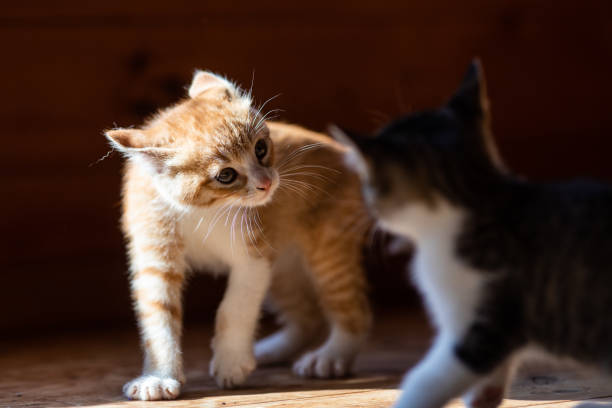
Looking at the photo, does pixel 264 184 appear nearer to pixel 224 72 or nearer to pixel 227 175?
pixel 227 175

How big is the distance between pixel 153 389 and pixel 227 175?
502 millimetres

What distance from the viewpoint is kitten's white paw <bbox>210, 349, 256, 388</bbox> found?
5.89ft

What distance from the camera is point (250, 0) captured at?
244 cm

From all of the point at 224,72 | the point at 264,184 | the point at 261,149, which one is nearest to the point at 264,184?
the point at 264,184

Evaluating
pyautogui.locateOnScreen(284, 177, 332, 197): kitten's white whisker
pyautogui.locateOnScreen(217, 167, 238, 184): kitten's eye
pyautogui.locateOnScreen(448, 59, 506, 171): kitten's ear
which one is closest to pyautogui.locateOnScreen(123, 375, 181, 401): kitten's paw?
pyautogui.locateOnScreen(217, 167, 238, 184): kitten's eye

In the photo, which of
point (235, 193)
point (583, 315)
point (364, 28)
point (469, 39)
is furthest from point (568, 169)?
point (583, 315)

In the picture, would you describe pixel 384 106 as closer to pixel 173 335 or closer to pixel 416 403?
pixel 173 335

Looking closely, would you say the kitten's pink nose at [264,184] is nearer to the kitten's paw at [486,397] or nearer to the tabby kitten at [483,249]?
the tabby kitten at [483,249]

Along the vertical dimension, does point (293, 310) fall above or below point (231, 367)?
above

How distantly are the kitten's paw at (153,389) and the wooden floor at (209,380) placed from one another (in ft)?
0.08

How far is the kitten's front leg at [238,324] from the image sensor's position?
5.92 feet

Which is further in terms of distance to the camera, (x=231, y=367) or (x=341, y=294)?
(x=341, y=294)

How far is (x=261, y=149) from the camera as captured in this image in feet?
6.01

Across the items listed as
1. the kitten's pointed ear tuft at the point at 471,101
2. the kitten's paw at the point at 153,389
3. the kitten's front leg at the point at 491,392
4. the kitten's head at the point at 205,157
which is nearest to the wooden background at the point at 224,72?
the kitten's head at the point at 205,157
